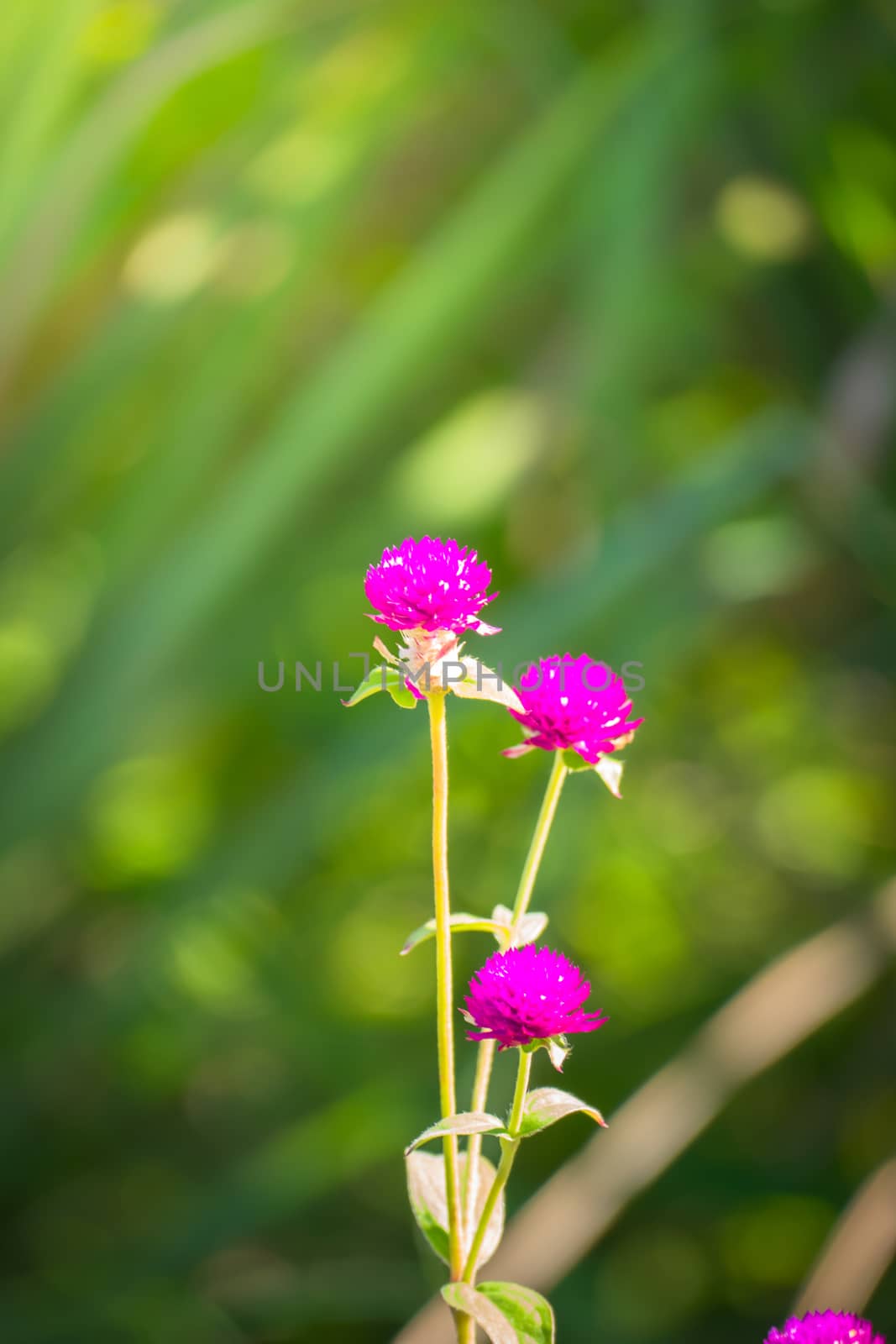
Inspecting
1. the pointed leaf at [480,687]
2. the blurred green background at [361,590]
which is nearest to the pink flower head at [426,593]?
the pointed leaf at [480,687]

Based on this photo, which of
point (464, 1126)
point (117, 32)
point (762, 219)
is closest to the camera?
point (464, 1126)

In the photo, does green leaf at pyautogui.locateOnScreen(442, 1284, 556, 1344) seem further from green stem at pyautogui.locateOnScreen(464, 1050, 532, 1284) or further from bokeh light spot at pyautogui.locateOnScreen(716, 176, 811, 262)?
bokeh light spot at pyautogui.locateOnScreen(716, 176, 811, 262)

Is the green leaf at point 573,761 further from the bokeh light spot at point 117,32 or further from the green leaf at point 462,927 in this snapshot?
the bokeh light spot at point 117,32

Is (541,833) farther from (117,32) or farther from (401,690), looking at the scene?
(117,32)

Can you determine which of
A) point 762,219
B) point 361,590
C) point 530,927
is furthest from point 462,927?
point 762,219

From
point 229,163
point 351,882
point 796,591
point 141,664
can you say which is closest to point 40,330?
point 229,163

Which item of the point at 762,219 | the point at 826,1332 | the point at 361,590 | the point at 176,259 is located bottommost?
the point at 826,1332
